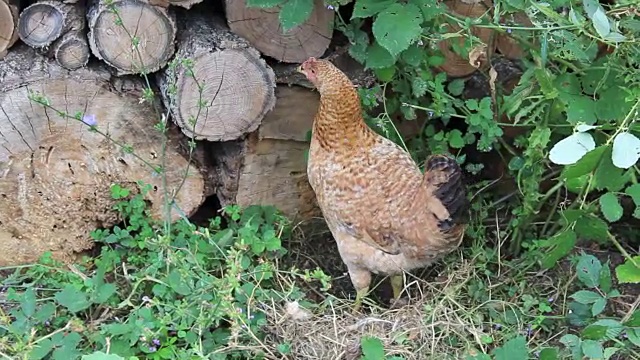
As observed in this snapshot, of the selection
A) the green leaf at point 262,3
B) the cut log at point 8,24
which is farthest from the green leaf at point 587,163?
the cut log at point 8,24

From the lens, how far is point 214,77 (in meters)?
2.72

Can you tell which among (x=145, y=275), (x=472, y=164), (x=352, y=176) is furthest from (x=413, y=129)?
(x=145, y=275)

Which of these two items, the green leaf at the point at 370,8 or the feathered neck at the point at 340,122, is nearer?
the green leaf at the point at 370,8

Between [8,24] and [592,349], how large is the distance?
198 centimetres

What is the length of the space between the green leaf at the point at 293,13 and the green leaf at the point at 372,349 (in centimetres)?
91

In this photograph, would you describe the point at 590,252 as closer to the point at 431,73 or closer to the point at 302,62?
the point at 431,73

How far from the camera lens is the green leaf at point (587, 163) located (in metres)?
1.84

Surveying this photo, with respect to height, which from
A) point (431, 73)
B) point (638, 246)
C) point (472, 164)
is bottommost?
point (638, 246)

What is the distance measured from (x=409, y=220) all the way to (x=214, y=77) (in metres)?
0.76

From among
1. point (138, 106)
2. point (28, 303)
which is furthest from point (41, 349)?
point (138, 106)

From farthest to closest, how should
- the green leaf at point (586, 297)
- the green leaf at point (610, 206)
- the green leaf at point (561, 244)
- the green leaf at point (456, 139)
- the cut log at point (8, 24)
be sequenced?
1. the green leaf at point (456, 139)
2. the cut log at point (8, 24)
3. the green leaf at point (586, 297)
4. the green leaf at point (561, 244)
5. the green leaf at point (610, 206)

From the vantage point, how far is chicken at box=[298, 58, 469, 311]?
2.62 metres

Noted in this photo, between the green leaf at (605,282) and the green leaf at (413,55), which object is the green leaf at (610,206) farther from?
the green leaf at (413,55)

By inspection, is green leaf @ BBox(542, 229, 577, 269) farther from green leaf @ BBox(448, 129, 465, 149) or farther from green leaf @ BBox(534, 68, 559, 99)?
green leaf @ BBox(448, 129, 465, 149)
